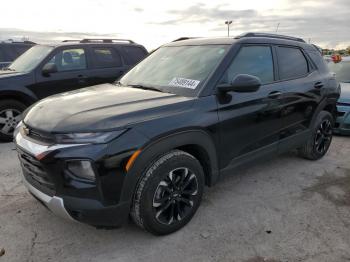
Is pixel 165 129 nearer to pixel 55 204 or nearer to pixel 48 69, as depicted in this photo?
pixel 55 204

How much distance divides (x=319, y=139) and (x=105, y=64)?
4467 mm

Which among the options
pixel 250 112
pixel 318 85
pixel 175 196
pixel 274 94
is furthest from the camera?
pixel 318 85

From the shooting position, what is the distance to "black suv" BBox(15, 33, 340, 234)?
252 cm

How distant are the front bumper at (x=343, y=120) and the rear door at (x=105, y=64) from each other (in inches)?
176

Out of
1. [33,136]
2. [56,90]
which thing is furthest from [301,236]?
[56,90]

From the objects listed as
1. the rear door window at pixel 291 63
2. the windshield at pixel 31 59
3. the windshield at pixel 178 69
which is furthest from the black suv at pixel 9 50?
the rear door window at pixel 291 63

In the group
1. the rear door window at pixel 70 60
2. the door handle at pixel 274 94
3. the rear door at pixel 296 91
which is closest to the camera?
the door handle at pixel 274 94

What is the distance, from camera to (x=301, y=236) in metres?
3.06

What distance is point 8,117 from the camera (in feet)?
19.3

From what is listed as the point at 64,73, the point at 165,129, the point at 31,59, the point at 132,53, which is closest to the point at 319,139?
the point at 165,129

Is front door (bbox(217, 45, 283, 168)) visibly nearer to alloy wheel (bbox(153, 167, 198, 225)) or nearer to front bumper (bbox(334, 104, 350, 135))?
alloy wheel (bbox(153, 167, 198, 225))

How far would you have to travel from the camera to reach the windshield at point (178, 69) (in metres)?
3.32

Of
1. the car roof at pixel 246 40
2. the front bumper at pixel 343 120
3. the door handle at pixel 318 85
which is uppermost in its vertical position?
the car roof at pixel 246 40

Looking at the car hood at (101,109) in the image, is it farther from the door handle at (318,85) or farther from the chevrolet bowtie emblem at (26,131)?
the door handle at (318,85)
